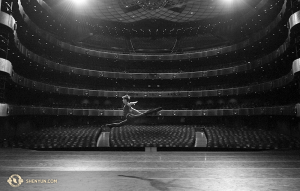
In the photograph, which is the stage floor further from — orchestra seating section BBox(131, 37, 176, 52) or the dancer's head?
orchestra seating section BBox(131, 37, 176, 52)

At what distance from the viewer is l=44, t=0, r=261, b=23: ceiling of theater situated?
31452mm

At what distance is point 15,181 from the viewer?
318 inches

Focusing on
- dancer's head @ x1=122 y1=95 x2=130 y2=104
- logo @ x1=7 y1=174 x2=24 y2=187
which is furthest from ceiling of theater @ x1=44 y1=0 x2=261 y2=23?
logo @ x1=7 y1=174 x2=24 y2=187

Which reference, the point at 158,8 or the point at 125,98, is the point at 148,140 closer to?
the point at 125,98

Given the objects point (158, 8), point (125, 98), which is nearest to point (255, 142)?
point (125, 98)

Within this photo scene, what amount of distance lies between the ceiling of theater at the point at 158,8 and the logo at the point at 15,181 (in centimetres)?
2629

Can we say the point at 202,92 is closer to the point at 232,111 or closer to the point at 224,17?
the point at 232,111

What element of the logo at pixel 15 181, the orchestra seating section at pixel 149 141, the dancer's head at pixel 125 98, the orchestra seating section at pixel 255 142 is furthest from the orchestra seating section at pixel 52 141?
the orchestra seating section at pixel 255 142

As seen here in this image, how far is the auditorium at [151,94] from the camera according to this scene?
33.4 ft

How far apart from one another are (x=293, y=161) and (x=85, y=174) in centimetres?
1109

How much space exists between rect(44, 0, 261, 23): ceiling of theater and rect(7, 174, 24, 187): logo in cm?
2629

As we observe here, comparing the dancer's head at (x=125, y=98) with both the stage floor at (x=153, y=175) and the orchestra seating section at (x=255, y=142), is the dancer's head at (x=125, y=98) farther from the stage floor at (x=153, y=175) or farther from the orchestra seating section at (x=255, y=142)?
the orchestra seating section at (x=255, y=142)

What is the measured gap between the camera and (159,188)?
7566 millimetres

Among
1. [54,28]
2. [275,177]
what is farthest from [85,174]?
[54,28]
